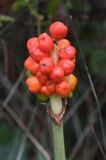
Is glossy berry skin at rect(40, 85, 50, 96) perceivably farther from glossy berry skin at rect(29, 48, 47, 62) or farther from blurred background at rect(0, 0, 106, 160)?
blurred background at rect(0, 0, 106, 160)

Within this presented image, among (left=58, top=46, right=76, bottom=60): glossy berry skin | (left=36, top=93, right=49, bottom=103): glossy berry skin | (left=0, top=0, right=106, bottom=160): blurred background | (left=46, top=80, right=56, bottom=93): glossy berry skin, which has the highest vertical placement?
(left=58, top=46, right=76, bottom=60): glossy berry skin

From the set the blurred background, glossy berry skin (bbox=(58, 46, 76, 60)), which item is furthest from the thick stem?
→ the blurred background

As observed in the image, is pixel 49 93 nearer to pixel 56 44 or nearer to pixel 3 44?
pixel 56 44

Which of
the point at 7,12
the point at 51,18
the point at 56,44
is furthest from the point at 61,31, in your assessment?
the point at 7,12

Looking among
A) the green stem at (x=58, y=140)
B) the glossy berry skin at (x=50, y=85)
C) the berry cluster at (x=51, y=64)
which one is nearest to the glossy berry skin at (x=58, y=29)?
the berry cluster at (x=51, y=64)

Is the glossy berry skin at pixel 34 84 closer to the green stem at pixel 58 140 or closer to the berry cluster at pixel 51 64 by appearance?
the berry cluster at pixel 51 64

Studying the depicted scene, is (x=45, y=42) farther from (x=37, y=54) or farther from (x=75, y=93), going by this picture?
(x=75, y=93)
